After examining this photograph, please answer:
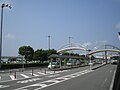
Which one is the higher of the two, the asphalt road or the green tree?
the green tree

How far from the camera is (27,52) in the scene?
98.8m

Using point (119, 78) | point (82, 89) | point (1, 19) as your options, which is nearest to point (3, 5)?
point (1, 19)

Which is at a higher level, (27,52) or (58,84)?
(27,52)

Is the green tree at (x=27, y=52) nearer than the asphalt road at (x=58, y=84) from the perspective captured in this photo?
No

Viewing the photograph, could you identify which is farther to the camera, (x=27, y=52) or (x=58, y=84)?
(x=27, y=52)

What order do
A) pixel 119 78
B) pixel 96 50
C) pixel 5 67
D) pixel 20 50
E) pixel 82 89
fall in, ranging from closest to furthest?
pixel 119 78 < pixel 82 89 < pixel 5 67 < pixel 20 50 < pixel 96 50

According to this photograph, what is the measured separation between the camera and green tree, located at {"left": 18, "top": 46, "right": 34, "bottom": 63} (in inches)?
3853

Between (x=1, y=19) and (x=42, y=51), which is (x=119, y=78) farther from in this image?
(x=42, y=51)

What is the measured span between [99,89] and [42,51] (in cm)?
8719

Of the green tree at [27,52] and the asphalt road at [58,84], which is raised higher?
the green tree at [27,52]

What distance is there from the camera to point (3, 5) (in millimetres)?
32250

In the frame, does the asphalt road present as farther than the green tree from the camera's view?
No

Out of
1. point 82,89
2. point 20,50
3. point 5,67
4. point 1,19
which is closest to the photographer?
point 82,89

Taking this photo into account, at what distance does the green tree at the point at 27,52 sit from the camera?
3853 inches
